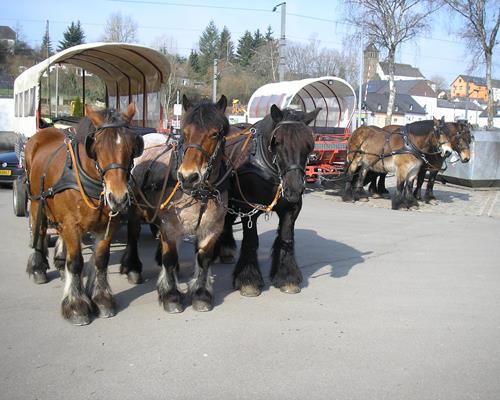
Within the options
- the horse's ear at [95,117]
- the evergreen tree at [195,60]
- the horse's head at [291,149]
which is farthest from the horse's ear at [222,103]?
the evergreen tree at [195,60]

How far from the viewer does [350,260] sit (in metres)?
7.03

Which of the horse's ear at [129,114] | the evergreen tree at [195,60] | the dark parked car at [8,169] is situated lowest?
the dark parked car at [8,169]

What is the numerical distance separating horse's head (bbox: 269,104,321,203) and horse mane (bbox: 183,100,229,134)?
1.96 ft

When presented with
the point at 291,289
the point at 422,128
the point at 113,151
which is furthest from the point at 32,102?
the point at 422,128

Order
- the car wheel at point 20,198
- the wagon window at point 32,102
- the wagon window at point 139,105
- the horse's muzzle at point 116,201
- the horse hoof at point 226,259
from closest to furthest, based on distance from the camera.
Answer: the horse's muzzle at point 116,201, the horse hoof at point 226,259, the wagon window at point 32,102, the car wheel at point 20,198, the wagon window at point 139,105

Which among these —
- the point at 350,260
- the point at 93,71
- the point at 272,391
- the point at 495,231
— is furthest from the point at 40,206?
the point at 495,231

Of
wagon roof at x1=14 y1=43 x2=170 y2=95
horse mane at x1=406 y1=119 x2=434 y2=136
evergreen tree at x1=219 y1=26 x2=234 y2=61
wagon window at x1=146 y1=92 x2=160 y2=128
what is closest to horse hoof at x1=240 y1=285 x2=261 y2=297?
wagon roof at x1=14 y1=43 x2=170 y2=95

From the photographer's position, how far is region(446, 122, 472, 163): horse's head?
441 inches

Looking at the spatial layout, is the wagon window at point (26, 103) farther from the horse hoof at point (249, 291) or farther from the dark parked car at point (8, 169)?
the horse hoof at point (249, 291)

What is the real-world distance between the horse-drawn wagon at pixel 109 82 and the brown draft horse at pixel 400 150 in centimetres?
545

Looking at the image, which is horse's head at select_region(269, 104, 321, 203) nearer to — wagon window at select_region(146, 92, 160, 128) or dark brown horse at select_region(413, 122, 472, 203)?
wagon window at select_region(146, 92, 160, 128)

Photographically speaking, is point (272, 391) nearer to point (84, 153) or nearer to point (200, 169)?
point (200, 169)

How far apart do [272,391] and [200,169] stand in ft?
5.89

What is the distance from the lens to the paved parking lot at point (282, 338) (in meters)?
3.38
